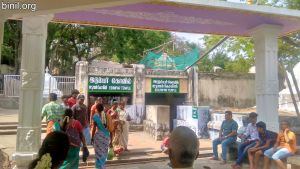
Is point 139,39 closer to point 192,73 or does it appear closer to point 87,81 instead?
point 192,73

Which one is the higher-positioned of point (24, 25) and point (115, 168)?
point (24, 25)

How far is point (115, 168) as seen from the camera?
7105 mm

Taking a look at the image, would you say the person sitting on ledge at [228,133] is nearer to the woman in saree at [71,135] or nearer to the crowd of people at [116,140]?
the crowd of people at [116,140]

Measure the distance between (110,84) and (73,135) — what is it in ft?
29.3

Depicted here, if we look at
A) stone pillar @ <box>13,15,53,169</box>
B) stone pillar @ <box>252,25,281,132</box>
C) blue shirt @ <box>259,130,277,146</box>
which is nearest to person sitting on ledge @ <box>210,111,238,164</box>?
stone pillar @ <box>252,25,281,132</box>

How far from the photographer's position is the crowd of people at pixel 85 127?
4874mm

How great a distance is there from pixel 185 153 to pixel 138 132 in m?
10.9

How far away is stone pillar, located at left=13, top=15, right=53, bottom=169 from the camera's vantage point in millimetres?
5992

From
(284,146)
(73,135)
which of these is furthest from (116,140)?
(284,146)

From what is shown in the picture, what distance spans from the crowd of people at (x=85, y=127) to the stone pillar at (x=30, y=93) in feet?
1.04

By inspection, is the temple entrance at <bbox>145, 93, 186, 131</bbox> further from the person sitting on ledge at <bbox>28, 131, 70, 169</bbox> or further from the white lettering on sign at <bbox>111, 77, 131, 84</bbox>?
the person sitting on ledge at <bbox>28, 131, 70, 169</bbox>

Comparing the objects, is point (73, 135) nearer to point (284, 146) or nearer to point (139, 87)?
point (284, 146)

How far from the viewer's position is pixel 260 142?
6.54 metres

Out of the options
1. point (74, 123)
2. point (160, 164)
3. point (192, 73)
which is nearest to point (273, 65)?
point (160, 164)
